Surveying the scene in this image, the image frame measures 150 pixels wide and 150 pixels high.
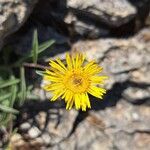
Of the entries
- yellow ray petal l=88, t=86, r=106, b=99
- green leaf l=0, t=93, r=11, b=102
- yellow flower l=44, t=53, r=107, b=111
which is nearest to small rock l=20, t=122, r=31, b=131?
green leaf l=0, t=93, r=11, b=102

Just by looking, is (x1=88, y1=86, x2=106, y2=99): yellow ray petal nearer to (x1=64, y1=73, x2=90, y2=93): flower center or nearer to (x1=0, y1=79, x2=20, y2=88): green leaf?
(x1=64, y1=73, x2=90, y2=93): flower center

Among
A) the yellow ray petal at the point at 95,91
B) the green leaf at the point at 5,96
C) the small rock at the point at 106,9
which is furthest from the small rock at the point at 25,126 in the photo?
the small rock at the point at 106,9

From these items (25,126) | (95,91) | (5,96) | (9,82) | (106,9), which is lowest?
(25,126)

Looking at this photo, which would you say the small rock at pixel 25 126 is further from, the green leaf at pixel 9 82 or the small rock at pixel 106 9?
the small rock at pixel 106 9

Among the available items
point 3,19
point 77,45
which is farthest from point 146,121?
point 3,19

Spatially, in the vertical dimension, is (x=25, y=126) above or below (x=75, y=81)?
below

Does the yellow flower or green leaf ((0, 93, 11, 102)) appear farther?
green leaf ((0, 93, 11, 102))

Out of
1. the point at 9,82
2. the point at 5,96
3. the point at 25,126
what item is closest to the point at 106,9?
the point at 9,82

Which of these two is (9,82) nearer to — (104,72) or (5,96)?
(5,96)
